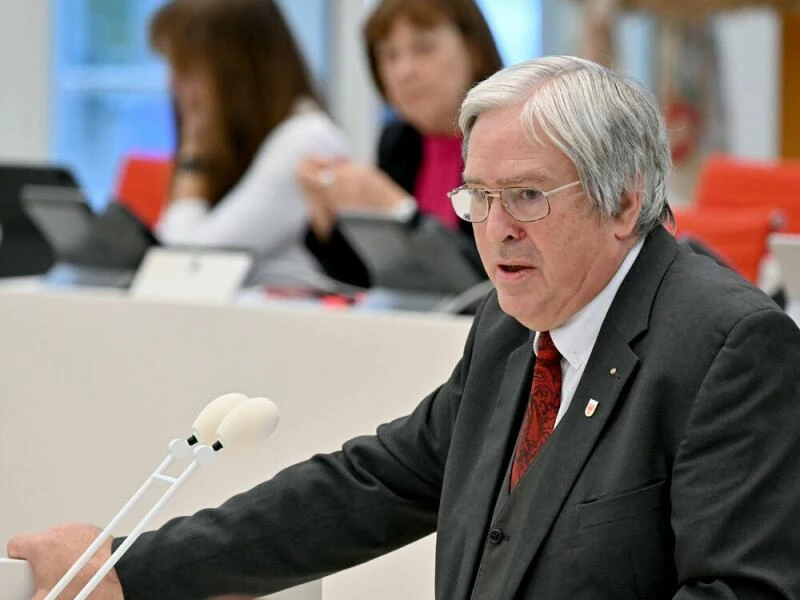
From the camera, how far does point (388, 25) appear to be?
3410 mm

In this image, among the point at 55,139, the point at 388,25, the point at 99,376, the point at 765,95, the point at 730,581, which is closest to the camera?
the point at 730,581

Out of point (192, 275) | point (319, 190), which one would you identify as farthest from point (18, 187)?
point (192, 275)

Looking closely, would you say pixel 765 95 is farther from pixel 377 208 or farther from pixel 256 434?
pixel 256 434

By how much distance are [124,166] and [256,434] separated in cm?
425

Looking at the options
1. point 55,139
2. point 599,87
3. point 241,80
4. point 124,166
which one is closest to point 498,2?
point 55,139

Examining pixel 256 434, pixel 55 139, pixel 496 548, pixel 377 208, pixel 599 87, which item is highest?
pixel 599 87

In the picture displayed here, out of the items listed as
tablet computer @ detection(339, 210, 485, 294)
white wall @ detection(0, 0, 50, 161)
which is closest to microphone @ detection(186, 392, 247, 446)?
tablet computer @ detection(339, 210, 485, 294)

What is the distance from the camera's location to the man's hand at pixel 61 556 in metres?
1.54

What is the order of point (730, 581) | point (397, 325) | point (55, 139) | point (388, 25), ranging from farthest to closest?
point (55, 139)
point (388, 25)
point (397, 325)
point (730, 581)

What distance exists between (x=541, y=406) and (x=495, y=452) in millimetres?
72

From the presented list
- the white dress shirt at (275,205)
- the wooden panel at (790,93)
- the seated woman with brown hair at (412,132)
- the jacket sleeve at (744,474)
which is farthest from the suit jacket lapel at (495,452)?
the wooden panel at (790,93)

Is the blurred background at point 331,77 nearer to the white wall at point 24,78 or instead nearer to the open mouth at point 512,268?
the white wall at point 24,78

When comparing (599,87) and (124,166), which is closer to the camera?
(599,87)

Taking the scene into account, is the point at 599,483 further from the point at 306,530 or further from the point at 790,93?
the point at 790,93
